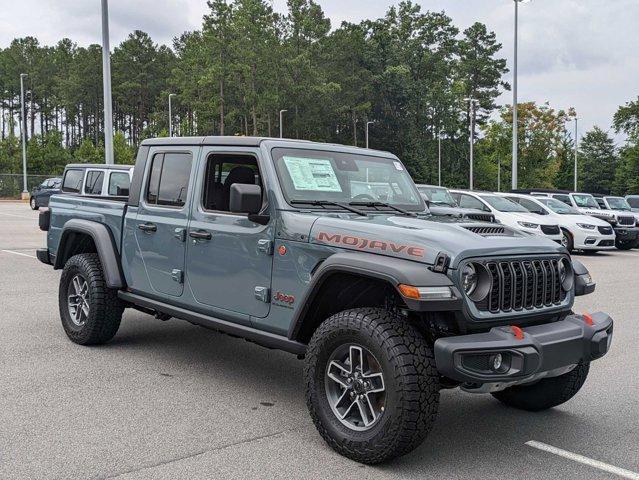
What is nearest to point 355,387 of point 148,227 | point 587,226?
point 148,227

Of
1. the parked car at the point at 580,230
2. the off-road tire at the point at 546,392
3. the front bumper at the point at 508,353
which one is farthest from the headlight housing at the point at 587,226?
the front bumper at the point at 508,353

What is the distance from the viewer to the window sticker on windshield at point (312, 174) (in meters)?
4.83

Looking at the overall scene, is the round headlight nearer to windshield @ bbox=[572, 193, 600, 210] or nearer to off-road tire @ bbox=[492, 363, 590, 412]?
off-road tire @ bbox=[492, 363, 590, 412]

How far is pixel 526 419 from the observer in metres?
4.76

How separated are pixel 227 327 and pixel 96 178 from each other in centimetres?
1018

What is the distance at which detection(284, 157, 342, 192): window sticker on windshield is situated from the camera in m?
4.83

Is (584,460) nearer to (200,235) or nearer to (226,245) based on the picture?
(226,245)

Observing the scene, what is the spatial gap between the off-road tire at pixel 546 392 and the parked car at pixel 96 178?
977cm

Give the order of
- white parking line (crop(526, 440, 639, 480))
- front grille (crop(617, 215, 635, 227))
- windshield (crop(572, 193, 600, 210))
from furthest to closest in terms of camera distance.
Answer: windshield (crop(572, 193, 600, 210)) < front grille (crop(617, 215, 635, 227)) < white parking line (crop(526, 440, 639, 480))

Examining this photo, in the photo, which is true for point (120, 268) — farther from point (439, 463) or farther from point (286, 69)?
point (286, 69)

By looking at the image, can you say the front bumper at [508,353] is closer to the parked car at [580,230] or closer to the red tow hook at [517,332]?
the red tow hook at [517,332]

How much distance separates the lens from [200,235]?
510 centimetres

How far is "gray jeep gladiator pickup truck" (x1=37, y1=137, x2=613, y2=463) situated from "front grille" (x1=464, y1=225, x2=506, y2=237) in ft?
0.05

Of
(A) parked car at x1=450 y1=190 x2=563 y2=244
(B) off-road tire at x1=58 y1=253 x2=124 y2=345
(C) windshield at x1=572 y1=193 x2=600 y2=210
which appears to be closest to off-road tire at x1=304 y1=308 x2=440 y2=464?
(B) off-road tire at x1=58 y1=253 x2=124 y2=345
